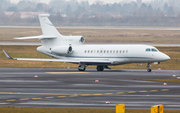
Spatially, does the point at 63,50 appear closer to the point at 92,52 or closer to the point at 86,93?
the point at 92,52

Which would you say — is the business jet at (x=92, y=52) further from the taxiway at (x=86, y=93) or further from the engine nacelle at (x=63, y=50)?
the taxiway at (x=86, y=93)

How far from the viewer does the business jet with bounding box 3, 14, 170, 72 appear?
42.8 metres

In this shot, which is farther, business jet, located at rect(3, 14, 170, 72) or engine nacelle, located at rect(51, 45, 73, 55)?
engine nacelle, located at rect(51, 45, 73, 55)

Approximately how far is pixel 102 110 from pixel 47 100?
5121 mm

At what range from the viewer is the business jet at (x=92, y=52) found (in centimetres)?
4278

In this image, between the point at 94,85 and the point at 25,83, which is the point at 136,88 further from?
the point at 25,83

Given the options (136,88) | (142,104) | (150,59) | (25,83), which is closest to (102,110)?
(142,104)

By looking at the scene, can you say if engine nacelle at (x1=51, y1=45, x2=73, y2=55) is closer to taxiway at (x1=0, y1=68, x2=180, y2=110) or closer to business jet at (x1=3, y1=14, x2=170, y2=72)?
business jet at (x1=3, y1=14, x2=170, y2=72)

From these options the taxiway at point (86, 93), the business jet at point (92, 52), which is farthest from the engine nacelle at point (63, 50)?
the taxiway at point (86, 93)

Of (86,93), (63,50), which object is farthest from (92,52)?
(86,93)

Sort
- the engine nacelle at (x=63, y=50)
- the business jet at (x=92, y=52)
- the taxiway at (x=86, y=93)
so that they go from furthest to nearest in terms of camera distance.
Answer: the engine nacelle at (x=63, y=50) → the business jet at (x=92, y=52) → the taxiway at (x=86, y=93)

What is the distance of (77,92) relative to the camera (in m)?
26.0

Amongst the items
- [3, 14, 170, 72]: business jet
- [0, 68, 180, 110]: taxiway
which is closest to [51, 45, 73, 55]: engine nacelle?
[3, 14, 170, 72]: business jet

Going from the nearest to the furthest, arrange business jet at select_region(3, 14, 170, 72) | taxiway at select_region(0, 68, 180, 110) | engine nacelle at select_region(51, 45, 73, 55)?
taxiway at select_region(0, 68, 180, 110)
business jet at select_region(3, 14, 170, 72)
engine nacelle at select_region(51, 45, 73, 55)
